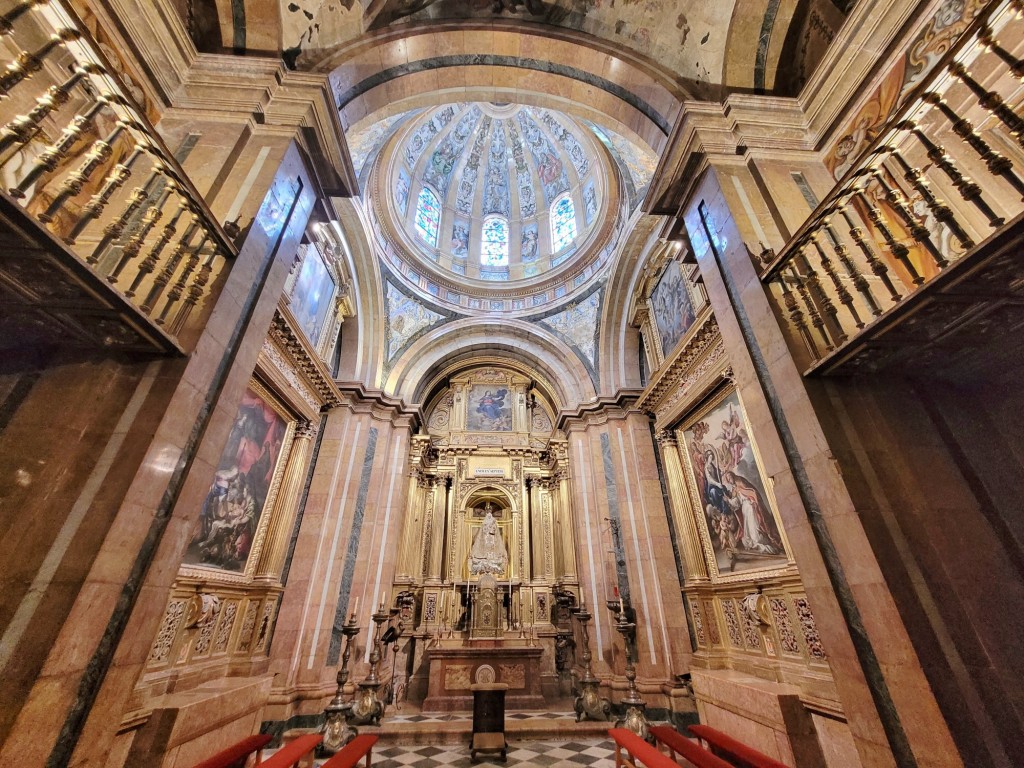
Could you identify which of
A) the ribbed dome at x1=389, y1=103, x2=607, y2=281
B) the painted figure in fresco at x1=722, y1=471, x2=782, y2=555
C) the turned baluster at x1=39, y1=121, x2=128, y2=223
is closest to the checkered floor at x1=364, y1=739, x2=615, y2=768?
the painted figure in fresco at x1=722, y1=471, x2=782, y2=555

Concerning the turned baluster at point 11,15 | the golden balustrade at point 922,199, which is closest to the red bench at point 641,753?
the golden balustrade at point 922,199

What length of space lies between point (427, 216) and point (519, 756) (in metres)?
14.7

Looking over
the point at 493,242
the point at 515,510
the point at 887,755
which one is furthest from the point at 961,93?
the point at 493,242

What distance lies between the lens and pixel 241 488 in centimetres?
649

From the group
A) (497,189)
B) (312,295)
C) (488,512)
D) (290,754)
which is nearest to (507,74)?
(312,295)

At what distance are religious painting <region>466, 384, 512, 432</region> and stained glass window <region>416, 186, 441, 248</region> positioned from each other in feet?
18.2

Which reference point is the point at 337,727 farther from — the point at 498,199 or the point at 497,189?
the point at 497,189

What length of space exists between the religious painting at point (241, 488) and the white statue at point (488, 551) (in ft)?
22.4

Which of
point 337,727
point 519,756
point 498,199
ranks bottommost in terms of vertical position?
point 519,756

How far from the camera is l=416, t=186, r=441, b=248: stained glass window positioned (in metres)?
14.1

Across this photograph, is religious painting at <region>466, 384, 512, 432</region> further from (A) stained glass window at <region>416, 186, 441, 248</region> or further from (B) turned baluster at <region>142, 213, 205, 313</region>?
(B) turned baluster at <region>142, 213, 205, 313</region>

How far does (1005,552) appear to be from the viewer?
9.31ft

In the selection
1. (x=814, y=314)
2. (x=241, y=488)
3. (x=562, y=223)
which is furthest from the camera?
(x=562, y=223)

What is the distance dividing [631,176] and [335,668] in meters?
12.8
